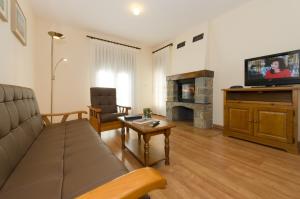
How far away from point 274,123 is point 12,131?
2963 mm

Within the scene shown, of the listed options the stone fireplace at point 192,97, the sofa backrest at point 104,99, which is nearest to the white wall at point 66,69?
the sofa backrest at point 104,99

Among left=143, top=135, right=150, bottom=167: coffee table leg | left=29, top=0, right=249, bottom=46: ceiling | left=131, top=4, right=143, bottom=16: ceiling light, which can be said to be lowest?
left=143, top=135, right=150, bottom=167: coffee table leg

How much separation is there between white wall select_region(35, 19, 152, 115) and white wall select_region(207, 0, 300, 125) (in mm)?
3011

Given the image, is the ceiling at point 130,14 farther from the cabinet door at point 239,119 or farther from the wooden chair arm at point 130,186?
the wooden chair arm at point 130,186

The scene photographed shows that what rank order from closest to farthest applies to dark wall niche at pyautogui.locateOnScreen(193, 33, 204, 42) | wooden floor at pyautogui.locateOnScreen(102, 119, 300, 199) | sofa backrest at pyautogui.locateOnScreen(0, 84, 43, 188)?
sofa backrest at pyautogui.locateOnScreen(0, 84, 43, 188), wooden floor at pyautogui.locateOnScreen(102, 119, 300, 199), dark wall niche at pyautogui.locateOnScreen(193, 33, 204, 42)

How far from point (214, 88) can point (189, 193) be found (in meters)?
2.76

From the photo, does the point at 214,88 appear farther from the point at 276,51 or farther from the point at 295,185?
the point at 295,185

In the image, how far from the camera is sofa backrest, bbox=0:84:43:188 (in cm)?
80

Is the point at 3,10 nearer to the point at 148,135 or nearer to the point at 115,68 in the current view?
Answer: the point at 148,135

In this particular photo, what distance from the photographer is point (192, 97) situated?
3953mm

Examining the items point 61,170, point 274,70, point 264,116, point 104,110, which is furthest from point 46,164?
point 274,70

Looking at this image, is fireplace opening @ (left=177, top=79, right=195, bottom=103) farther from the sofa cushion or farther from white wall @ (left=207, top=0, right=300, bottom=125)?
the sofa cushion

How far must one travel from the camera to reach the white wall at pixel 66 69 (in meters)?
3.53

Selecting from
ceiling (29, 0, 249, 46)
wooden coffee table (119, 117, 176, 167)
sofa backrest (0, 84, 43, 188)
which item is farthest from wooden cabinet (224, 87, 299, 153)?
sofa backrest (0, 84, 43, 188)
